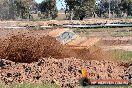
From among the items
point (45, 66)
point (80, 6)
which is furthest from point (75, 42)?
point (80, 6)

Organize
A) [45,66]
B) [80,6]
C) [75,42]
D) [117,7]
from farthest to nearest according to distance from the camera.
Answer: [117,7]
[80,6]
[75,42]
[45,66]

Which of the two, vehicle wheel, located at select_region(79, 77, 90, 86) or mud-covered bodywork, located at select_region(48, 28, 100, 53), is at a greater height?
mud-covered bodywork, located at select_region(48, 28, 100, 53)

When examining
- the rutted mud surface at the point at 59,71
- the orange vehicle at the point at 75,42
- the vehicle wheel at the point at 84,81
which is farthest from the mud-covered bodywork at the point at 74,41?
the vehicle wheel at the point at 84,81

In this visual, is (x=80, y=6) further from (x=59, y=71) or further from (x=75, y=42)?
(x=59, y=71)

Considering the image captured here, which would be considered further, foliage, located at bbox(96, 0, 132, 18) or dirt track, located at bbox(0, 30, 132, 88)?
foliage, located at bbox(96, 0, 132, 18)

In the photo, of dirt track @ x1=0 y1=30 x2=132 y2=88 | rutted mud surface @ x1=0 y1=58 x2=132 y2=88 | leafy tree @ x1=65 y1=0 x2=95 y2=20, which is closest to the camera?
rutted mud surface @ x1=0 y1=58 x2=132 y2=88

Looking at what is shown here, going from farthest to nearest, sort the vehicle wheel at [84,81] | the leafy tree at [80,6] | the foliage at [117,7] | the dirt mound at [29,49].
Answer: the foliage at [117,7] → the leafy tree at [80,6] → the dirt mound at [29,49] → the vehicle wheel at [84,81]

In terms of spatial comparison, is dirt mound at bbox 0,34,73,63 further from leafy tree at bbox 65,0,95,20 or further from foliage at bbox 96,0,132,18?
foliage at bbox 96,0,132,18

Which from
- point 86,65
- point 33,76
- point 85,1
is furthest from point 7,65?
point 85,1

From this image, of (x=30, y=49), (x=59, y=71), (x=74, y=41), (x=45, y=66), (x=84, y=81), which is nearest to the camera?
(x=84, y=81)

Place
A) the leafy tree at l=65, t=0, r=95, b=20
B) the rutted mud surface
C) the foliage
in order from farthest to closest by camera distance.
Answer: the foliage
the leafy tree at l=65, t=0, r=95, b=20
the rutted mud surface

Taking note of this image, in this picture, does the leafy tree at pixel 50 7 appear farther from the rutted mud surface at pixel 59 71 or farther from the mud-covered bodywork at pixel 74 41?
the rutted mud surface at pixel 59 71

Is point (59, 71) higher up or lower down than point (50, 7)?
lower down

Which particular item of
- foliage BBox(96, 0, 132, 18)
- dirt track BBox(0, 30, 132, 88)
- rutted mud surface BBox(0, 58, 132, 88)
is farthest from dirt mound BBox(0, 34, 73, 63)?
foliage BBox(96, 0, 132, 18)
